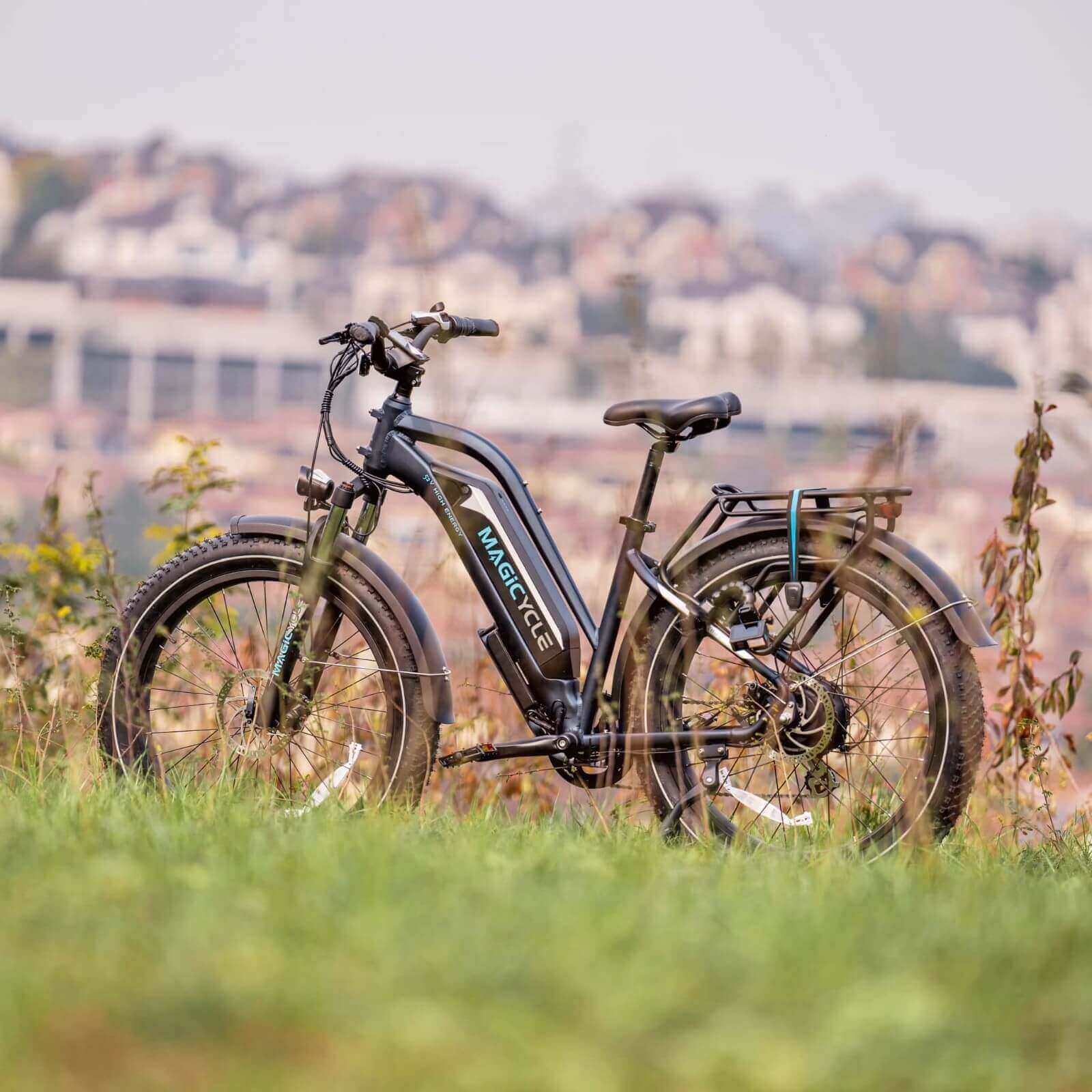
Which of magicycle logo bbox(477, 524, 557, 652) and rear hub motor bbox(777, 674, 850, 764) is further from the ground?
magicycle logo bbox(477, 524, 557, 652)

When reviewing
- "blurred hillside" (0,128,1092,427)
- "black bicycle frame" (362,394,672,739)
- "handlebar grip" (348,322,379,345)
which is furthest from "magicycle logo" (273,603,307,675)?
"blurred hillside" (0,128,1092,427)

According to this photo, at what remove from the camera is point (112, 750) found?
10.5 ft

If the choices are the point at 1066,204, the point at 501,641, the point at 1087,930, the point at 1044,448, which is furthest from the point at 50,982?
the point at 1066,204

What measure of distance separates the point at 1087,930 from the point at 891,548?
945 millimetres

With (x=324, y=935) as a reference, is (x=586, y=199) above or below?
above

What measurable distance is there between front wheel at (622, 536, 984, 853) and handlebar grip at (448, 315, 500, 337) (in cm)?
73

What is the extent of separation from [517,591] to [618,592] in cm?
21

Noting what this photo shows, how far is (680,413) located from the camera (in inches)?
113

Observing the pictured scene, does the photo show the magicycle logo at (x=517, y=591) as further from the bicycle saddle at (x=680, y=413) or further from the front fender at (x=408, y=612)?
the bicycle saddle at (x=680, y=413)

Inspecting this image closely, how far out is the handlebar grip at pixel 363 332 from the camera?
3.01 metres

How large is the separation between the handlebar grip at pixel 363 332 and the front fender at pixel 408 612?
0.40 meters

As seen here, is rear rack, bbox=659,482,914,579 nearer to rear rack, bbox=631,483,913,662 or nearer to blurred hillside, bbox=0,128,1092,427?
rear rack, bbox=631,483,913,662

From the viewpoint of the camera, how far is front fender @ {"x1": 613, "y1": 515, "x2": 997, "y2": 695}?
8.93 ft

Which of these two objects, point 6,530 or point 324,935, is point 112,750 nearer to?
point 6,530
